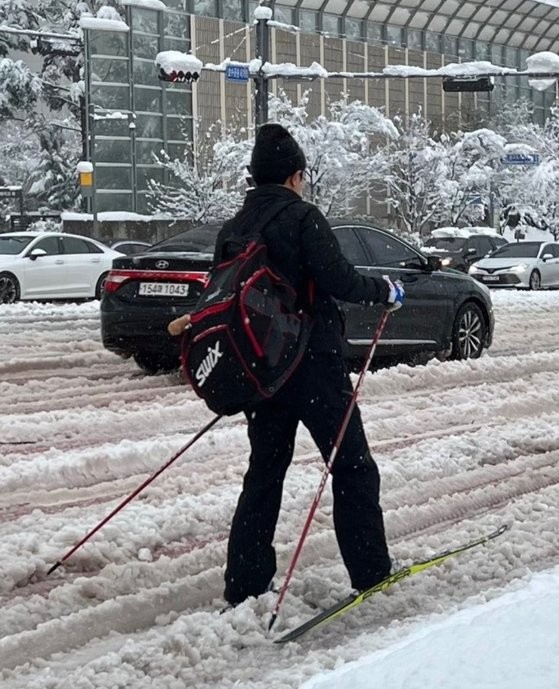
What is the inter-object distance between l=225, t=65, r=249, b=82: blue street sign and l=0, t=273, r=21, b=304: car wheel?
18.2 ft

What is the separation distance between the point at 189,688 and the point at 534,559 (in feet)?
6.80

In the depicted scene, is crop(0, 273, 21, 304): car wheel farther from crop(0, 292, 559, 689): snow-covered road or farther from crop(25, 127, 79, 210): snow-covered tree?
crop(25, 127, 79, 210): snow-covered tree

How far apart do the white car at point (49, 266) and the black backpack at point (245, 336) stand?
1807 cm

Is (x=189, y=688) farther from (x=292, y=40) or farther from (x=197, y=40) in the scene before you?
(x=292, y=40)

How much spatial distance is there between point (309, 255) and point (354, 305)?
6639 mm

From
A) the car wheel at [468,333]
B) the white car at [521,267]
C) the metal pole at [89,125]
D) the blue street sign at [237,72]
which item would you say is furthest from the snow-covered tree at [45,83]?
the car wheel at [468,333]

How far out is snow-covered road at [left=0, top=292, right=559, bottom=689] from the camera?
4316mm

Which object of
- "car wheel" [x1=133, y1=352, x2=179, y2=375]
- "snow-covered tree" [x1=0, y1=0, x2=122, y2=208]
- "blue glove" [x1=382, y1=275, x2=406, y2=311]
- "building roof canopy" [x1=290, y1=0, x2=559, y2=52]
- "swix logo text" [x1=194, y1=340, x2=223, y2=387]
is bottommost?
"car wheel" [x1=133, y1=352, x2=179, y2=375]

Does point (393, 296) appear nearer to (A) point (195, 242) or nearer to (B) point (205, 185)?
(A) point (195, 242)

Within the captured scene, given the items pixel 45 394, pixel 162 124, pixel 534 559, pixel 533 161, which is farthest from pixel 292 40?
pixel 534 559

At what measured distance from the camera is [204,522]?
602 centimetres

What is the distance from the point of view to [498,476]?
7199mm

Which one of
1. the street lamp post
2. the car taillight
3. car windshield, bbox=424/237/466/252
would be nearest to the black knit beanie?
the car taillight

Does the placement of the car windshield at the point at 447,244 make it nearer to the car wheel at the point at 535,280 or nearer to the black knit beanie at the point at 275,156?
the car wheel at the point at 535,280
